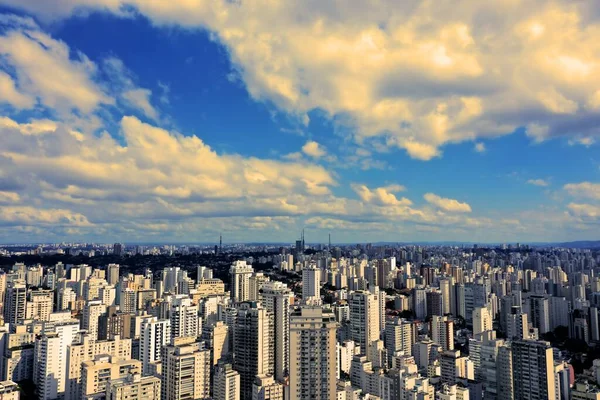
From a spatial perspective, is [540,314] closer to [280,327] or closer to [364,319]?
[364,319]

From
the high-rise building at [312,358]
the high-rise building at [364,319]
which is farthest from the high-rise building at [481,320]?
the high-rise building at [312,358]

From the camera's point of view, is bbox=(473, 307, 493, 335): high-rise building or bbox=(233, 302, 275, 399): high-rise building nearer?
bbox=(233, 302, 275, 399): high-rise building

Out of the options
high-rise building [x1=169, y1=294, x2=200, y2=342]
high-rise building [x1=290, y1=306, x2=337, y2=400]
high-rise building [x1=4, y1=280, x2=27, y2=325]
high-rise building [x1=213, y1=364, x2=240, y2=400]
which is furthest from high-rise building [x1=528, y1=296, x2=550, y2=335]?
high-rise building [x1=4, y1=280, x2=27, y2=325]

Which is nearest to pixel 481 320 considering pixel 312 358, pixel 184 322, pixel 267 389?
pixel 267 389

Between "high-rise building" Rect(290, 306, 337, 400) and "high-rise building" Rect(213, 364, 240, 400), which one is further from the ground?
"high-rise building" Rect(290, 306, 337, 400)

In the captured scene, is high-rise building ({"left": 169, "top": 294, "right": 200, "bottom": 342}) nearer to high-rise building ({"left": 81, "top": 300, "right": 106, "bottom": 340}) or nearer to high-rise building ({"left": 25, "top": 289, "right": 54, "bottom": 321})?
high-rise building ({"left": 81, "top": 300, "right": 106, "bottom": 340})
